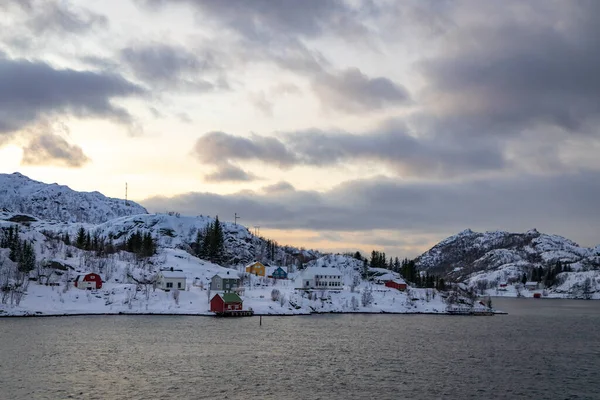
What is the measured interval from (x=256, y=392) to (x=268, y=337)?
133 ft

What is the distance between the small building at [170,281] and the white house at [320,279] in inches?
1710

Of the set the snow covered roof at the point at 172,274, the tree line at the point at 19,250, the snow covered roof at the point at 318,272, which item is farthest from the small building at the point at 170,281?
the snow covered roof at the point at 318,272

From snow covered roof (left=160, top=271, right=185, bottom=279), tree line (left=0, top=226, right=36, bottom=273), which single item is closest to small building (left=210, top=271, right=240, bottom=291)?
snow covered roof (left=160, top=271, right=185, bottom=279)

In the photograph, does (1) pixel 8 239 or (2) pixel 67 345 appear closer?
(2) pixel 67 345

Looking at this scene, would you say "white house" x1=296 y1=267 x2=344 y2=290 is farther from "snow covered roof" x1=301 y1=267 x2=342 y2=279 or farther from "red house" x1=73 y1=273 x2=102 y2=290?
"red house" x1=73 y1=273 x2=102 y2=290

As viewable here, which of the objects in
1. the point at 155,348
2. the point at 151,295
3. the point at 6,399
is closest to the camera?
the point at 6,399

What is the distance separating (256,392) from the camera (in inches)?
2079

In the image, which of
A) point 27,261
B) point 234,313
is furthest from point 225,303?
point 27,261

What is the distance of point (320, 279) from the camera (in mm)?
185750

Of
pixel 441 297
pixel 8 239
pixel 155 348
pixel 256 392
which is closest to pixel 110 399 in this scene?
pixel 256 392

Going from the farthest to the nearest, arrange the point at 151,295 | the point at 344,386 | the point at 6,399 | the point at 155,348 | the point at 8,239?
the point at 8,239 < the point at 151,295 < the point at 155,348 < the point at 344,386 < the point at 6,399

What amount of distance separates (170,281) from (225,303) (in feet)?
92.5

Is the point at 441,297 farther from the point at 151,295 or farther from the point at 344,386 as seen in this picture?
the point at 344,386

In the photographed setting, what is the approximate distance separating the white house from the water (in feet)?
226
